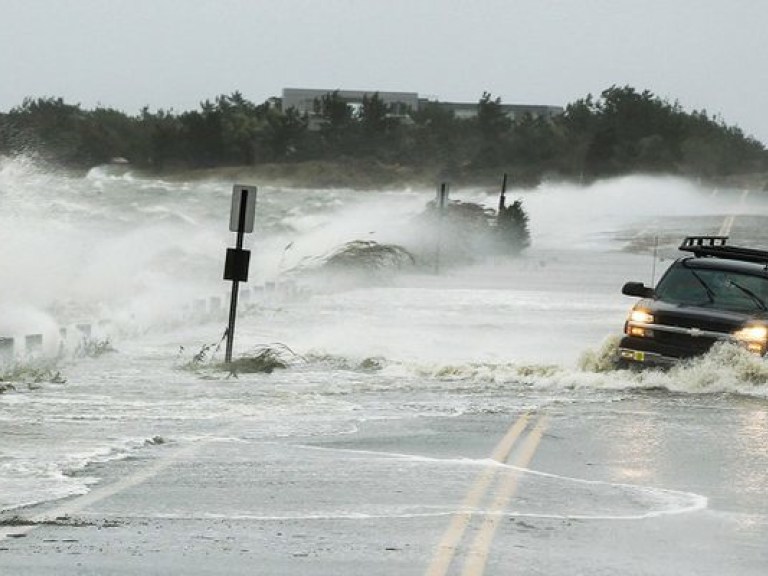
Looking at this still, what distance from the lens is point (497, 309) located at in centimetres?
3656

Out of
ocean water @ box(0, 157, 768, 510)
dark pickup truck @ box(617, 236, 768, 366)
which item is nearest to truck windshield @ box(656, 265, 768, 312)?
dark pickup truck @ box(617, 236, 768, 366)

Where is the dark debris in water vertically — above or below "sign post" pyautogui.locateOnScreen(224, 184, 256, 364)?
below

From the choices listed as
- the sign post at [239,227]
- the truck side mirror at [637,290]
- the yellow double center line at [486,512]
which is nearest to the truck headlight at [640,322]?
the truck side mirror at [637,290]

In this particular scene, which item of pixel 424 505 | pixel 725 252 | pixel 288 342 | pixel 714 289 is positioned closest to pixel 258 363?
pixel 288 342

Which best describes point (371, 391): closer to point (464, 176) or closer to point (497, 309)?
point (497, 309)

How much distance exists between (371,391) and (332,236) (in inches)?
1994

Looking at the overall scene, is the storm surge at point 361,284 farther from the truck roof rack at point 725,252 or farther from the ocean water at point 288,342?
the truck roof rack at point 725,252

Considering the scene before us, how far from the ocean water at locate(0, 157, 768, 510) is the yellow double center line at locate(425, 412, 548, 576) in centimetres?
176

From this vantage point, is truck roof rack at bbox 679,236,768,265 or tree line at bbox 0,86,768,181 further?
tree line at bbox 0,86,768,181

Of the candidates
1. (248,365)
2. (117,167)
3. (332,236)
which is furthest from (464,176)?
(248,365)

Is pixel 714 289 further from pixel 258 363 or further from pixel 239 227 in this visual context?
pixel 239 227

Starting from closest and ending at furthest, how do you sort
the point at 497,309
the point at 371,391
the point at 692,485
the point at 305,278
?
the point at 692,485, the point at 371,391, the point at 497,309, the point at 305,278

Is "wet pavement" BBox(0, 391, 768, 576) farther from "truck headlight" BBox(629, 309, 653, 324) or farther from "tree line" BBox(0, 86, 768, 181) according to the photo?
"tree line" BBox(0, 86, 768, 181)

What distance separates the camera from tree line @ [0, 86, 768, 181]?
170000 millimetres
